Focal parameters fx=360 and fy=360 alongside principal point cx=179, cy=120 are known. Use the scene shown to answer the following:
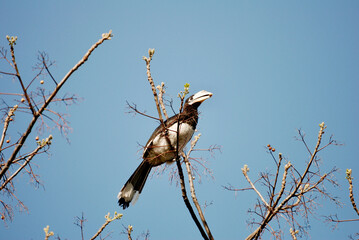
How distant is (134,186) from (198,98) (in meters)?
1.72

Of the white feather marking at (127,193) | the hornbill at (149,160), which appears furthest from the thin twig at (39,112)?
the white feather marking at (127,193)

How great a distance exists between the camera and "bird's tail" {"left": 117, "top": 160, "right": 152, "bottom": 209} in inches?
215

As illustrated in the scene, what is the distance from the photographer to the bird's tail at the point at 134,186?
5.46m

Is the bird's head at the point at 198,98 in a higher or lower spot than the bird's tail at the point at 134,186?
higher

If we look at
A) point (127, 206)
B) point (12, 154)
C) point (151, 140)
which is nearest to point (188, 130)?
point (151, 140)

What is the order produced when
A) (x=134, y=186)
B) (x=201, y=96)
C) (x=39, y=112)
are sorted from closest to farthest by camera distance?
(x=39, y=112) < (x=134, y=186) < (x=201, y=96)

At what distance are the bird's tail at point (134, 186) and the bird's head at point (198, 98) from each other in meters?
1.25

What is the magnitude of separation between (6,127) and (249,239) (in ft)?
7.94

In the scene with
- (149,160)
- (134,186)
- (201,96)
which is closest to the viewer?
(149,160)

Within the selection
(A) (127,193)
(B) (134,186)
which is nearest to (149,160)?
(B) (134,186)

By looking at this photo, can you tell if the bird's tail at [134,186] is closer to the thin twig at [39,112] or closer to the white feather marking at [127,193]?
the white feather marking at [127,193]

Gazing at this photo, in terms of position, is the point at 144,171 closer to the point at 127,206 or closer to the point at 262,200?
the point at 127,206

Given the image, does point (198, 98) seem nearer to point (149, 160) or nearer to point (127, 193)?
point (149, 160)

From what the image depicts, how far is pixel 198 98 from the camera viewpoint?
5824mm
